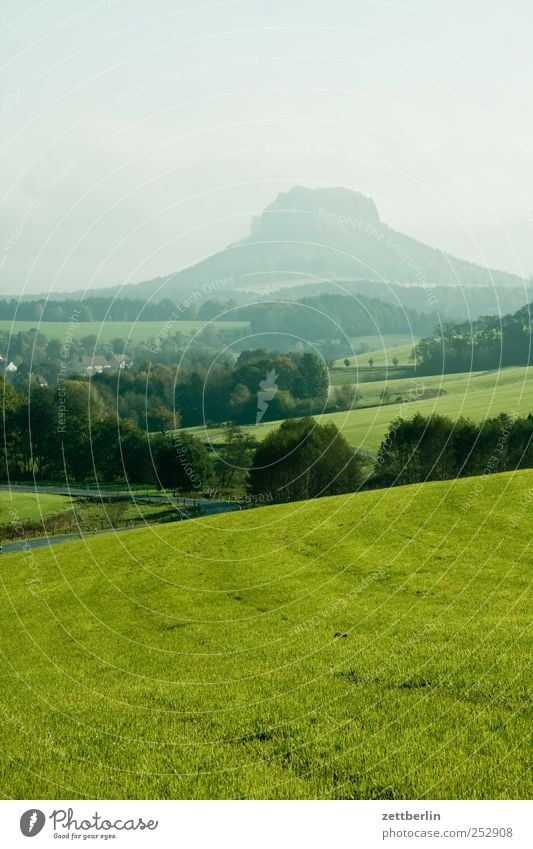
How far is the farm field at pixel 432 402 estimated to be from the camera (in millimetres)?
103812

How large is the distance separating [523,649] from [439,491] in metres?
31.6

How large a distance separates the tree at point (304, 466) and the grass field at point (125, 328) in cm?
1977

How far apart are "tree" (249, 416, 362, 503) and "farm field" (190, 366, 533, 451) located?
7308mm

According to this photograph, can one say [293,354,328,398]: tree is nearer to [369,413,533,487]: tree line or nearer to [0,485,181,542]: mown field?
[369,413,533,487]: tree line

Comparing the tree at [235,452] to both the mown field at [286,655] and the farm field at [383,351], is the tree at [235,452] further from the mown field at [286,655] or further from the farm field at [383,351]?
the mown field at [286,655]

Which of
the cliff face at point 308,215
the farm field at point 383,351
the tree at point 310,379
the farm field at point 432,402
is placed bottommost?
the farm field at point 432,402

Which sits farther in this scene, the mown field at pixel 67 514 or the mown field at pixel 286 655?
the mown field at pixel 67 514

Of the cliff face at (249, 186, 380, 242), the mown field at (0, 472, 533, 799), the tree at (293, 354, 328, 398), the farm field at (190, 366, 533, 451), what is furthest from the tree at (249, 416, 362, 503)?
the mown field at (0, 472, 533, 799)

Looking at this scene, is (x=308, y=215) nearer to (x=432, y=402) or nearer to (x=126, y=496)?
(x=432, y=402)

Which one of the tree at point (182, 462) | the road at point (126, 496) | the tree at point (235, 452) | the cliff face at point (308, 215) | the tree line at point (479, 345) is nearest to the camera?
the road at point (126, 496)

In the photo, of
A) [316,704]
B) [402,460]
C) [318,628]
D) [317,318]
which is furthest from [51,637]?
[317,318]

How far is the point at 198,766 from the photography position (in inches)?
531

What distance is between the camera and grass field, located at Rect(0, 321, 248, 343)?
11156 centimetres

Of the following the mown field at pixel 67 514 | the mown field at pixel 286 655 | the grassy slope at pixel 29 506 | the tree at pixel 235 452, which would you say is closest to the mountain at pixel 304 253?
the tree at pixel 235 452
